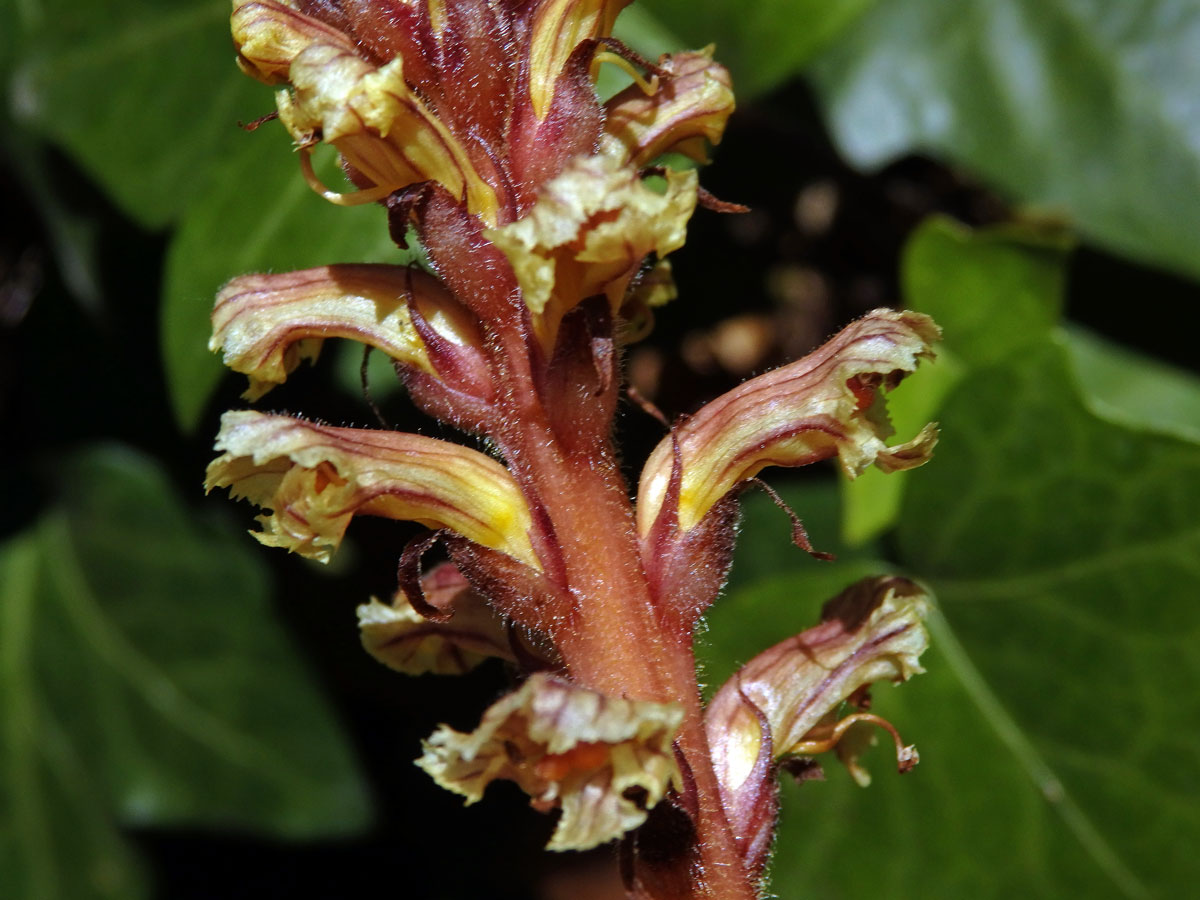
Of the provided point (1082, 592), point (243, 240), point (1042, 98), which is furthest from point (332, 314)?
point (1042, 98)

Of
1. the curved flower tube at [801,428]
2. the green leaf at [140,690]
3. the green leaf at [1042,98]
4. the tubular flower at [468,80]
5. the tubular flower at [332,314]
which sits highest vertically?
the tubular flower at [468,80]

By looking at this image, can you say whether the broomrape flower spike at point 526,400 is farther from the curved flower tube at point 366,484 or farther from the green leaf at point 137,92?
the green leaf at point 137,92

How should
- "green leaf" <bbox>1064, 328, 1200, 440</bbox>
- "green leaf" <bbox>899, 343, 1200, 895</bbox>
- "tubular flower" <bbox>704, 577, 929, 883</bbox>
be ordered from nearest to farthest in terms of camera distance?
"tubular flower" <bbox>704, 577, 929, 883</bbox>
"green leaf" <bbox>899, 343, 1200, 895</bbox>
"green leaf" <bbox>1064, 328, 1200, 440</bbox>

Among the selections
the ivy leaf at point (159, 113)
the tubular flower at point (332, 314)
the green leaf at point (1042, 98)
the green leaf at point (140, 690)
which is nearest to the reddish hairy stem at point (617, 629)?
the tubular flower at point (332, 314)

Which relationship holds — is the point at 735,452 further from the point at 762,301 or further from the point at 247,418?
the point at 762,301

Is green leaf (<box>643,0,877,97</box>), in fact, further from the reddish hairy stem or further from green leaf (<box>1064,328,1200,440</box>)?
the reddish hairy stem

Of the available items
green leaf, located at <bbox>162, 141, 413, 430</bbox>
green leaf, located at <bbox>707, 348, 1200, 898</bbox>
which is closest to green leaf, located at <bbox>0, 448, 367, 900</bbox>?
green leaf, located at <bbox>162, 141, 413, 430</bbox>
